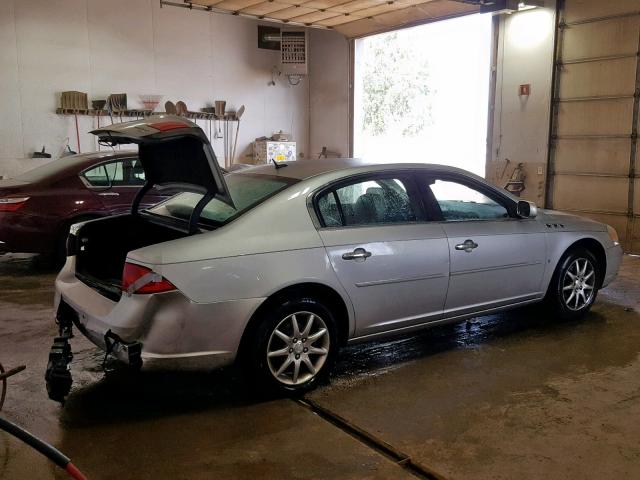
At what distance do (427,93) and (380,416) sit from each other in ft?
33.3

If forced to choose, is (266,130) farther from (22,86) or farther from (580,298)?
(580,298)

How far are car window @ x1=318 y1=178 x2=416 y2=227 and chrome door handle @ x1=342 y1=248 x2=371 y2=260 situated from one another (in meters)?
0.20

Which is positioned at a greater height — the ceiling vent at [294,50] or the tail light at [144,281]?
the ceiling vent at [294,50]

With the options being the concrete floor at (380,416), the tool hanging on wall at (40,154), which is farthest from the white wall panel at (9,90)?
the concrete floor at (380,416)

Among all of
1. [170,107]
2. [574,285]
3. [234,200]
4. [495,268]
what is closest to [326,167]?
[234,200]

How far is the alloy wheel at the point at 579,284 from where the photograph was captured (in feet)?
16.3

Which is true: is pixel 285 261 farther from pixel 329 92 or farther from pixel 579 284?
pixel 329 92

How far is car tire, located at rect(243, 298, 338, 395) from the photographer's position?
3371 mm

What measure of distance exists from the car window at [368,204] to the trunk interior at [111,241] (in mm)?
879

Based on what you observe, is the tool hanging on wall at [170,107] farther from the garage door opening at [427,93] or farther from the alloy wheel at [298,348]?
the alloy wheel at [298,348]

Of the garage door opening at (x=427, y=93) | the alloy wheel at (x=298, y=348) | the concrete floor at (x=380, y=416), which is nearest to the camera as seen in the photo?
the concrete floor at (x=380, y=416)

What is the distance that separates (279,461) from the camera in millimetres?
2896

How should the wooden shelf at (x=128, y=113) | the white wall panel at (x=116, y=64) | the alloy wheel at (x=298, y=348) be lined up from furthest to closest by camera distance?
1. the wooden shelf at (x=128, y=113)
2. the white wall panel at (x=116, y=64)
3. the alloy wheel at (x=298, y=348)

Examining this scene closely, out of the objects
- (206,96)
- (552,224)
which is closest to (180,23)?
(206,96)
